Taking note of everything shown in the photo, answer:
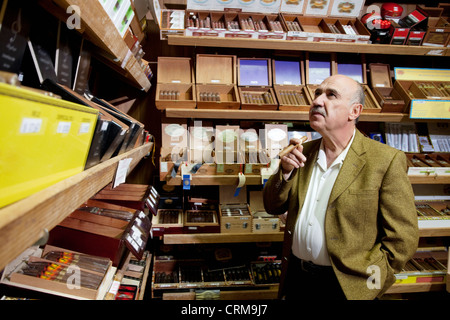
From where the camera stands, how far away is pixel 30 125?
50 centimetres

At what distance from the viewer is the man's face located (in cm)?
146

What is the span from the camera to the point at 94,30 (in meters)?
0.91

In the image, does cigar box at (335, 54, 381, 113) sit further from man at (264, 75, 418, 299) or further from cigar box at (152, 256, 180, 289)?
cigar box at (152, 256, 180, 289)

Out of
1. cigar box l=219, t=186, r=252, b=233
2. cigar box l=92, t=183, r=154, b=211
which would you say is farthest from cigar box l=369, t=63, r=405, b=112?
cigar box l=92, t=183, r=154, b=211

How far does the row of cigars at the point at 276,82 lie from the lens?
87.3 inches

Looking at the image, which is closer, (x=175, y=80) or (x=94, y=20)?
(x=94, y=20)

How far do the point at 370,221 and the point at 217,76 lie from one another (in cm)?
173

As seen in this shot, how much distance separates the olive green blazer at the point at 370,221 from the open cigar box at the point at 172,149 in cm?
118

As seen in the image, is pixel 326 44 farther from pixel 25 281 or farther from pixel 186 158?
pixel 25 281

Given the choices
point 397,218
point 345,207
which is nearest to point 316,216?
point 345,207

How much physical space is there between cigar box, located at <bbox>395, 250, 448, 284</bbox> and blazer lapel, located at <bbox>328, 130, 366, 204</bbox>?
1732 millimetres

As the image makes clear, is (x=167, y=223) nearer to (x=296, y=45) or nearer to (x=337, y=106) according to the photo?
(x=337, y=106)

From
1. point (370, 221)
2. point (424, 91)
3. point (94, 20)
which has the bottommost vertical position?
point (370, 221)

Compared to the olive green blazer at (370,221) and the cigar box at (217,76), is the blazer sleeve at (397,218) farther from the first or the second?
the cigar box at (217,76)
